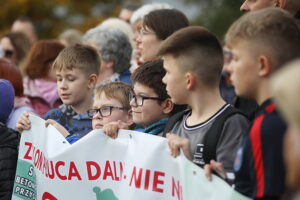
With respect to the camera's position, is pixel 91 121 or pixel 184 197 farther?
pixel 91 121

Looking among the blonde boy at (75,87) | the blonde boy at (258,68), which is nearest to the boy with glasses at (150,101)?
the blonde boy at (75,87)

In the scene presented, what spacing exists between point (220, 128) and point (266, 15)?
2.61 ft

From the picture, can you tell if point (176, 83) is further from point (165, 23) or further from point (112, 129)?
point (165, 23)

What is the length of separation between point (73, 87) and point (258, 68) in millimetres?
2947

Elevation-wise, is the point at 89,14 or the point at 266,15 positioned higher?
the point at 89,14

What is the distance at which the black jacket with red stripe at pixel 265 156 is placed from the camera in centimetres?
427

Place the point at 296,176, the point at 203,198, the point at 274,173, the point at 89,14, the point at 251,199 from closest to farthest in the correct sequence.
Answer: the point at 296,176 → the point at 274,173 → the point at 251,199 → the point at 203,198 → the point at 89,14

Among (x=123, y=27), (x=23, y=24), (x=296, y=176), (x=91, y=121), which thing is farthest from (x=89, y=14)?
(x=296, y=176)

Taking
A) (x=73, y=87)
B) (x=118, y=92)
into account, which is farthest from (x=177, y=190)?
(x=73, y=87)

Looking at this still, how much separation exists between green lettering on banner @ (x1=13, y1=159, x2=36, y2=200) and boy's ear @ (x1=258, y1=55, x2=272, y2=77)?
2.49 m

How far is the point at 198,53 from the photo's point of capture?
5551mm

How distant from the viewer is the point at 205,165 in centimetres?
488

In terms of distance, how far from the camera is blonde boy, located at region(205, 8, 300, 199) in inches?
172

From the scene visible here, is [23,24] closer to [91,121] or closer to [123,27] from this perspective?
[123,27]
